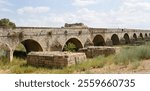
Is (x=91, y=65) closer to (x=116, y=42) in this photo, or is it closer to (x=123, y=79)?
(x=123, y=79)

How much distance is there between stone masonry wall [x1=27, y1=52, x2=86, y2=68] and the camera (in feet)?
33.0

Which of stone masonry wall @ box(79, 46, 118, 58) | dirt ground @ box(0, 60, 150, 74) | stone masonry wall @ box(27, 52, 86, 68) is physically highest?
stone masonry wall @ box(79, 46, 118, 58)

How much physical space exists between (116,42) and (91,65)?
2483cm

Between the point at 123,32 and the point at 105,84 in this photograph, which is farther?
the point at 123,32

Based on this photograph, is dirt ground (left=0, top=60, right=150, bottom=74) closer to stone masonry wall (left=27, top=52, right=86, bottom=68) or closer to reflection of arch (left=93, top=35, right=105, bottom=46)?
stone masonry wall (left=27, top=52, right=86, bottom=68)

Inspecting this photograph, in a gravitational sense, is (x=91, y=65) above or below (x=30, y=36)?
below

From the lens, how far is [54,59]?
1021 centimetres

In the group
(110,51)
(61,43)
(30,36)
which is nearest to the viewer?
(110,51)

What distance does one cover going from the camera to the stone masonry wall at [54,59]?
10055 mm

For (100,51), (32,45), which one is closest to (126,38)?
(32,45)

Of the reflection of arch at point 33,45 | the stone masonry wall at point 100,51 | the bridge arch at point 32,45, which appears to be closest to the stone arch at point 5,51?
the bridge arch at point 32,45

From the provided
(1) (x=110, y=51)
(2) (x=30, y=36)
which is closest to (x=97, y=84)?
(1) (x=110, y=51)

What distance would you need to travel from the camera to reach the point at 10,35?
15.2 metres

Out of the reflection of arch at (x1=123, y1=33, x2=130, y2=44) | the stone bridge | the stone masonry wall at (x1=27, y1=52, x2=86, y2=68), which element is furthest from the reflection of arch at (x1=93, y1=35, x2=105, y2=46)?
A: the stone masonry wall at (x1=27, y1=52, x2=86, y2=68)
